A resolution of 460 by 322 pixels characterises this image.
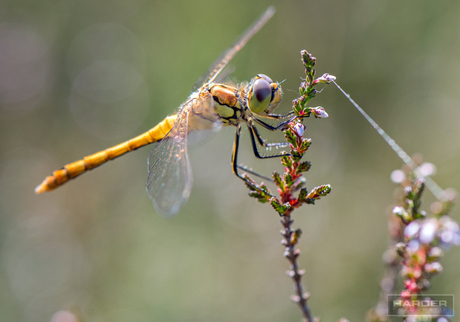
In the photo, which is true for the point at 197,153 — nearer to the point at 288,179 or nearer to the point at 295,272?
the point at 288,179

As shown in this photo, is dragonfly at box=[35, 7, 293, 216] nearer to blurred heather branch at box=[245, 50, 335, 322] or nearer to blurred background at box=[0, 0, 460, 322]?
blurred heather branch at box=[245, 50, 335, 322]

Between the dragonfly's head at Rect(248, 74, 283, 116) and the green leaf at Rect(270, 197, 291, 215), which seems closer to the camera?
the green leaf at Rect(270, 197, 291, 215)

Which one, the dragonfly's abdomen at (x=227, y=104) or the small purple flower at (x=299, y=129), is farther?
→ the dragonfly's abdomen at (x=227, y=104)

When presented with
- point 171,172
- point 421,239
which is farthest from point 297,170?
point 171,172

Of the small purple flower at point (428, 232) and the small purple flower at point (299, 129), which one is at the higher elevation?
the small purple flower at point (299, 129)

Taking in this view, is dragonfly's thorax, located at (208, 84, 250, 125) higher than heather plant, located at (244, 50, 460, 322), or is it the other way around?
dragonfly's thorax, located at (208, 84, 250, 125)

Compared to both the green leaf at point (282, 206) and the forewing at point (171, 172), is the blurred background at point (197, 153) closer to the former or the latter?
the forewing at point (171, 172)

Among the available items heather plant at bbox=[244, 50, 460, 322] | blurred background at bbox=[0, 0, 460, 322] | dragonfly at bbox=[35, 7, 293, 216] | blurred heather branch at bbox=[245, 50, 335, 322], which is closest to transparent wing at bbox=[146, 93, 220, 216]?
dragonfly at bbox=[35, 7, 293, 216]

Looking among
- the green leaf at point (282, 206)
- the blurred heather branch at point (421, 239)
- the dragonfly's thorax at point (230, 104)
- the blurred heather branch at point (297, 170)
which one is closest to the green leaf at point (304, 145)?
the blurred heather branch at point (297, 170)
